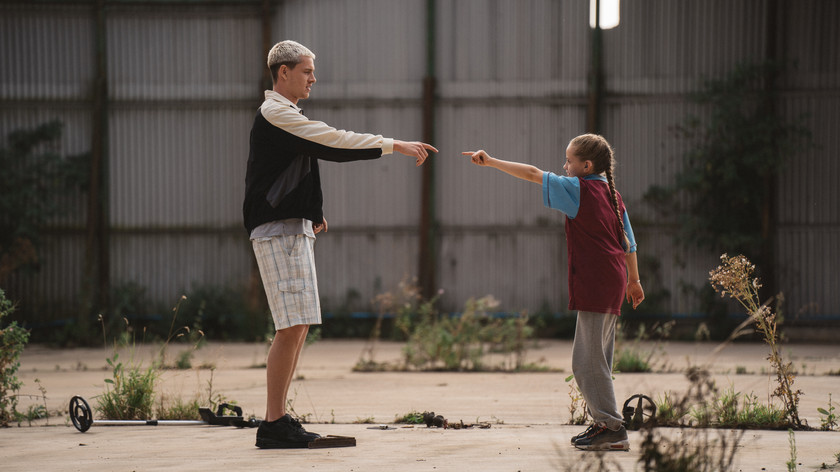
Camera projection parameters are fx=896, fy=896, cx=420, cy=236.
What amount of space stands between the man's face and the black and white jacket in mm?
137

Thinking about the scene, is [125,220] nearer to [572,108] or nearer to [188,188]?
[188,188]

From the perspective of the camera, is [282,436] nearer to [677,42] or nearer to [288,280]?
[288,280]

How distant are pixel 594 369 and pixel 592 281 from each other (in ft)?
1.47

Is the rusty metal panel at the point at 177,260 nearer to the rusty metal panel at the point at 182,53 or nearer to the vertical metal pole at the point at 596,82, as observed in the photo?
the rusty metal panel at the point at 182,53

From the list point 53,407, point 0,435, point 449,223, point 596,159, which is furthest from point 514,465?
point 449,223

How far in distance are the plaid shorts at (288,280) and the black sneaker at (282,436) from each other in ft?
1.67

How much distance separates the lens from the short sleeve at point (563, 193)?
4566mm

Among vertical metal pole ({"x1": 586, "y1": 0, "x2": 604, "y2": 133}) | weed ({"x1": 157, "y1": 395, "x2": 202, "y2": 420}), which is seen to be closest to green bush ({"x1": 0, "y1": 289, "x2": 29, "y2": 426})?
weed ({"x1": 157, "y1": 395, "x2": 202, "y2": 420})

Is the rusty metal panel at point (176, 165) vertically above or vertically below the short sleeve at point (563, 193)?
above

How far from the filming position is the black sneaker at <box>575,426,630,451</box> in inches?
175

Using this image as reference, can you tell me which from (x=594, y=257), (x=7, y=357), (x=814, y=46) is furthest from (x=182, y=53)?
(x=594, y=257)

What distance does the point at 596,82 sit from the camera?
13352 millimetres

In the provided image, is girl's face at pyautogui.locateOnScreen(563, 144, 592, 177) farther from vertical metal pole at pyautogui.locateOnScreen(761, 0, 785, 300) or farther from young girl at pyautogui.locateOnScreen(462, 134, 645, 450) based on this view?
vertical metal pole at pyautogui.locateOnScreen(761, 0, 785, 300)

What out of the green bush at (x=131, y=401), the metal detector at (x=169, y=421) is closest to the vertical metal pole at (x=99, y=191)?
the green bush at (x=131, y=401)
